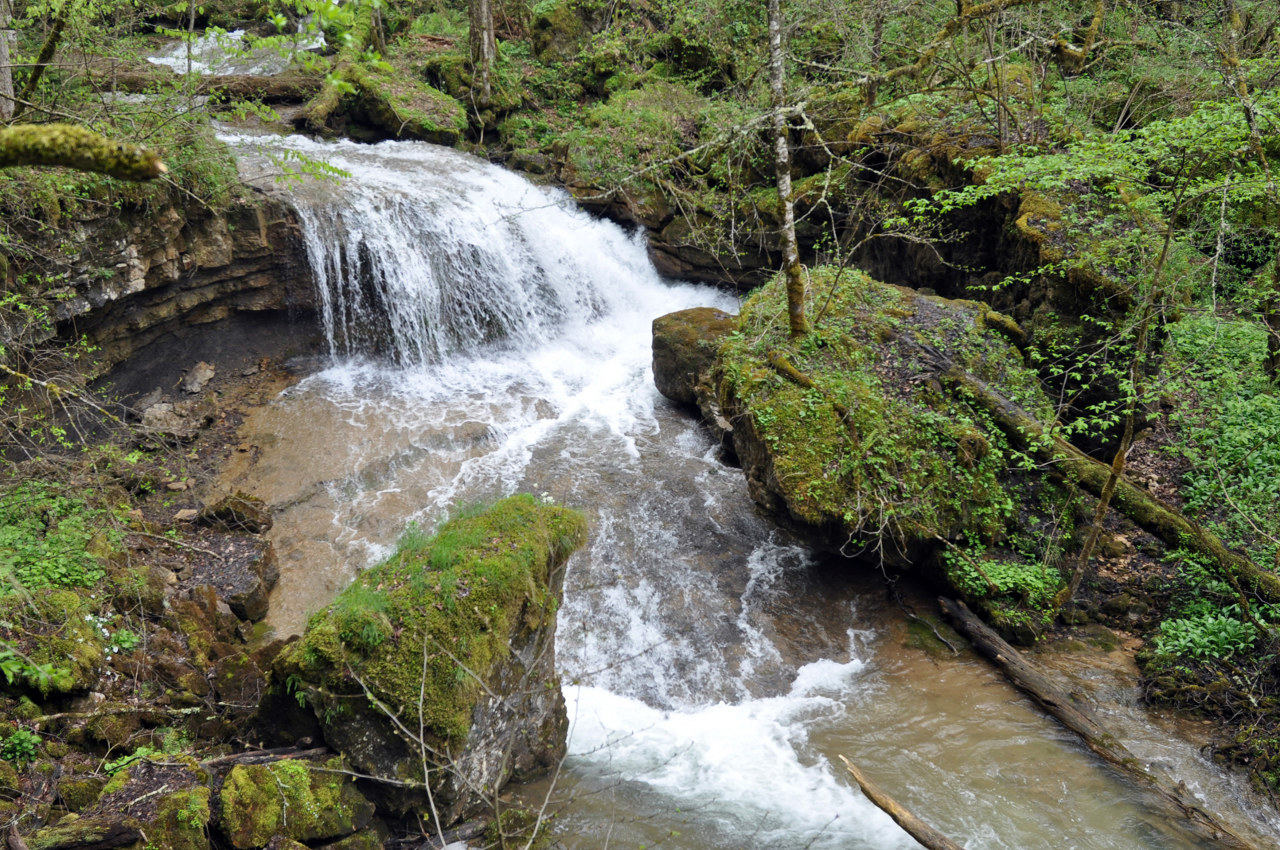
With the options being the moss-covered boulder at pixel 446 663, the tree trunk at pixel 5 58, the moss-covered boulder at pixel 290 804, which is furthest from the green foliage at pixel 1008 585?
the tree trunk at pixel 5 58

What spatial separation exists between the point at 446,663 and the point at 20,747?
7.92 feet

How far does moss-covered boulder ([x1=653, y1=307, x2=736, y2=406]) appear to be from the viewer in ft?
33.3

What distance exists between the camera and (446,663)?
4.15 meters

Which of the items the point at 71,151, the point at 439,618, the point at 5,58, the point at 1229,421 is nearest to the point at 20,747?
the point at 439,618

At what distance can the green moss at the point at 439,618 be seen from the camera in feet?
13.2

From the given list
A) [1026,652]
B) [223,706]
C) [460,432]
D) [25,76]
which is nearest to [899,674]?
[1026,652]

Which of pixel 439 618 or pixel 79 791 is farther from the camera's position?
pixel 439 618

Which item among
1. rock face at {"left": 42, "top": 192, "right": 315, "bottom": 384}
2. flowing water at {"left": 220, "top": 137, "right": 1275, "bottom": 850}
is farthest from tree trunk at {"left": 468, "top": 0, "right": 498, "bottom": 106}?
rock face at {"left": 42, "top": 192, "right": 315, "bottom": 384}

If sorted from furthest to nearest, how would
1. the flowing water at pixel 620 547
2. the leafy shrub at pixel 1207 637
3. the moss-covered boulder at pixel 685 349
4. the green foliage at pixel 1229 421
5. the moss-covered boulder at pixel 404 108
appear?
1. the moss-covered boulder at pixel 404 108
2. the moss-covered boulder at pixel 685 349
3. the green foliage at pixel 1229 421
4. the leafy shrub at pixel 1207 637
5. the flowing water at pixel 620 547

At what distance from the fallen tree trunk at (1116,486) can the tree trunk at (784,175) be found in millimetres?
1813

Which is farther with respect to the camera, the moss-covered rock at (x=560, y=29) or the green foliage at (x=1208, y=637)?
the moss-covered rock at (x=560, y=29)

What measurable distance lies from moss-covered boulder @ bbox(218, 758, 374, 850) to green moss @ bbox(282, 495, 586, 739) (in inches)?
18.6

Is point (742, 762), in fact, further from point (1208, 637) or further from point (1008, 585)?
point (1208, 637)

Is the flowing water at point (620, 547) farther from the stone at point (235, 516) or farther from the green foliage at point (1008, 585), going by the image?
the green foliage at point (1008, 585)
